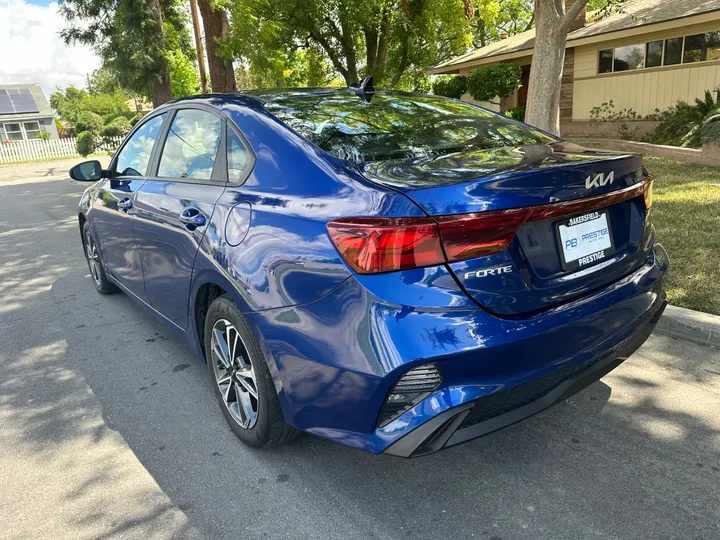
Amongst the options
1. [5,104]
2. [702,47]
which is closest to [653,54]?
[702,47]

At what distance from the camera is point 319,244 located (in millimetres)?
2234

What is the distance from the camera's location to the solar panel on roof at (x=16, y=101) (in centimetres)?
5878

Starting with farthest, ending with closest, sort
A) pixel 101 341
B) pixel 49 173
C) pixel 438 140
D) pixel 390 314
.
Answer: pixel 49 173, pixel 101 341, pixel 438 140, pixel 390 314

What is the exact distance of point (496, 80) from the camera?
60.8 ft

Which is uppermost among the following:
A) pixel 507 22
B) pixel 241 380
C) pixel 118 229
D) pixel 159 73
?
pixel 507 22

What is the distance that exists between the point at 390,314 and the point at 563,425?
4.81 feet

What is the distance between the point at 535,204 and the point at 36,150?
1599 inches

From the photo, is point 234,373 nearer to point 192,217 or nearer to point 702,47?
point 192,217

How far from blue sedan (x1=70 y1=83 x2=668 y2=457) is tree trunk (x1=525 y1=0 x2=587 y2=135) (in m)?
6.79

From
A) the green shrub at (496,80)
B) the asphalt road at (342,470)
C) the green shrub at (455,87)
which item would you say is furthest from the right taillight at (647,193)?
the green shrub at (455,87)

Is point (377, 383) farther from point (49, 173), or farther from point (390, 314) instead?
point (49, 173)

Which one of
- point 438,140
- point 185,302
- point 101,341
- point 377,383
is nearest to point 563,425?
point 377,383

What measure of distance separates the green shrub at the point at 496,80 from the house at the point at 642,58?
109cm

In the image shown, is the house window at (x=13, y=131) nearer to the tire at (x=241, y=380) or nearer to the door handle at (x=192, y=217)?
the door handle at (x=192, y=217)
